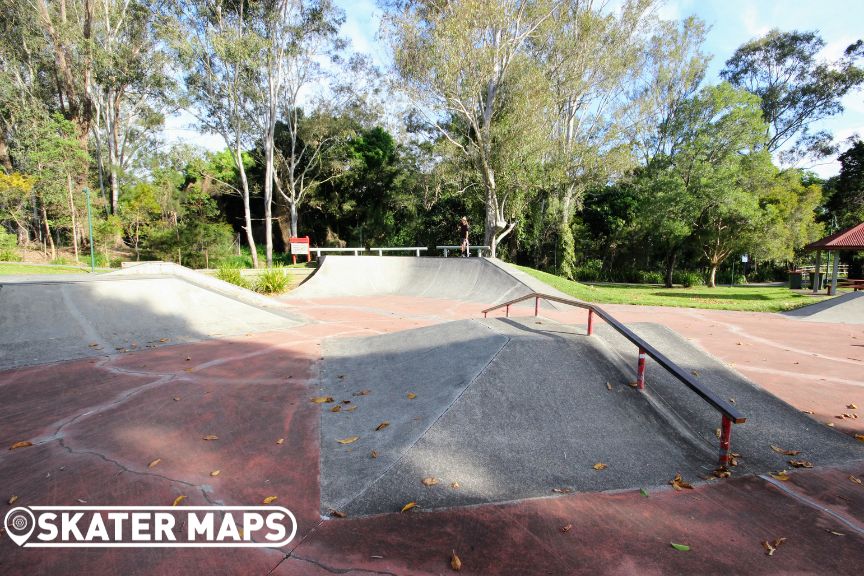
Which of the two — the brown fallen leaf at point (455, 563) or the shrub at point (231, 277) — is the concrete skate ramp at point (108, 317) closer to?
the shrub at point (231, 277)

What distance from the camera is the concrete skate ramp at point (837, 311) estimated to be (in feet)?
34.0

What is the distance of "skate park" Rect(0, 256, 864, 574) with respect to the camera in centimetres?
245

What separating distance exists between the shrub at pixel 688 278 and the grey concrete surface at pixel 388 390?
25301 mm

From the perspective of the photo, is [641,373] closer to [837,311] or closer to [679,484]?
[679,484]

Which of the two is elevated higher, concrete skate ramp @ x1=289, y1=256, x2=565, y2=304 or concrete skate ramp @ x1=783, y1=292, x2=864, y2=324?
concrete skate ramp @ x1=289, y1=256, x2=565, y2=304

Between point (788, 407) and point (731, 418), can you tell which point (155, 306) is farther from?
point (788, 407)

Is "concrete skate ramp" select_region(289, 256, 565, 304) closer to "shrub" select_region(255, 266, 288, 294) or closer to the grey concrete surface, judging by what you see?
"shrub" select_region(255, 266, 288, 294)

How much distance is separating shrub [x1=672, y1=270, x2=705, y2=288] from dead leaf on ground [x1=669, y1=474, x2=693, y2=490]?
26270 mm

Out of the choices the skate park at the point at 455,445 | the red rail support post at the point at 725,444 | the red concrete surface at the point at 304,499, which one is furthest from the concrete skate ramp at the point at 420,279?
the red rail support post at the point at 725,444

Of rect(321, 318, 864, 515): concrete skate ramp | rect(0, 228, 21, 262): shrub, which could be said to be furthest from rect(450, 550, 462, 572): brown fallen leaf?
rect(0, 228, 21, 262): shrub

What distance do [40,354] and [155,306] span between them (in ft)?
7.68

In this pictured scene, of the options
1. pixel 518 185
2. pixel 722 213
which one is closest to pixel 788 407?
pixel 518 185

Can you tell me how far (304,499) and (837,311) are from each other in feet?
45.2

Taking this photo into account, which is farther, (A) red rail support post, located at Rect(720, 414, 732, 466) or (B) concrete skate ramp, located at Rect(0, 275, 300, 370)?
(B) concrete skate ramp, located at Rect(0, 275, 300, 370)
